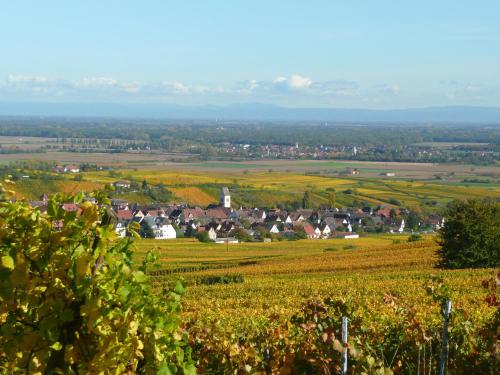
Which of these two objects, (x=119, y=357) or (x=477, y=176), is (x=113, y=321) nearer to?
(x=119, y=357)

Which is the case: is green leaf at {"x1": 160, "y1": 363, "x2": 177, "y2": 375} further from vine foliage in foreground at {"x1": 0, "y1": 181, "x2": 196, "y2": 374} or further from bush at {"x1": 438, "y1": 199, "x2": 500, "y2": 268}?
bush at {"x1": 438, "y1": 199, "x2": 500, "y2": 268}

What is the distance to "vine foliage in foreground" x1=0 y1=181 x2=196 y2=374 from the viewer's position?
357 centimetres

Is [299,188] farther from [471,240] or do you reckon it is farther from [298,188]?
[471,240]

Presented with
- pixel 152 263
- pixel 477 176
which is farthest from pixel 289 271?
pixel 477 176

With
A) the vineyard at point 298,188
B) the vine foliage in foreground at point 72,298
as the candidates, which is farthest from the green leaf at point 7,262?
the vineyard at point 298,188

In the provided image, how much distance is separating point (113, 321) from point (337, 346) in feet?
5.88

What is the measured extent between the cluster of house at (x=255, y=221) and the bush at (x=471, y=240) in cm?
4596

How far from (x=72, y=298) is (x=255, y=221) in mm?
94369

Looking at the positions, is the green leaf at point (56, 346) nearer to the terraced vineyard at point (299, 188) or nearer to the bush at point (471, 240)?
the bush at point (471, 240)

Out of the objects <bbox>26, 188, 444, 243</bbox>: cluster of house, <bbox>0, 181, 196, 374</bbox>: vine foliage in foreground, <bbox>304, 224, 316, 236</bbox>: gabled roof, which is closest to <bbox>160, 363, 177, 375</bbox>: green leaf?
<bbox>0, 181, 196, 374</bbox>: vine foliage in foreground

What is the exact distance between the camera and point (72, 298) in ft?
12.0

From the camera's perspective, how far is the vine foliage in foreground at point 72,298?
3.57 m

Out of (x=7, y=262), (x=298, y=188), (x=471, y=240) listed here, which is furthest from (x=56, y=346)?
(x=298, y=188)

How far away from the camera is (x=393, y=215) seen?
327ft
